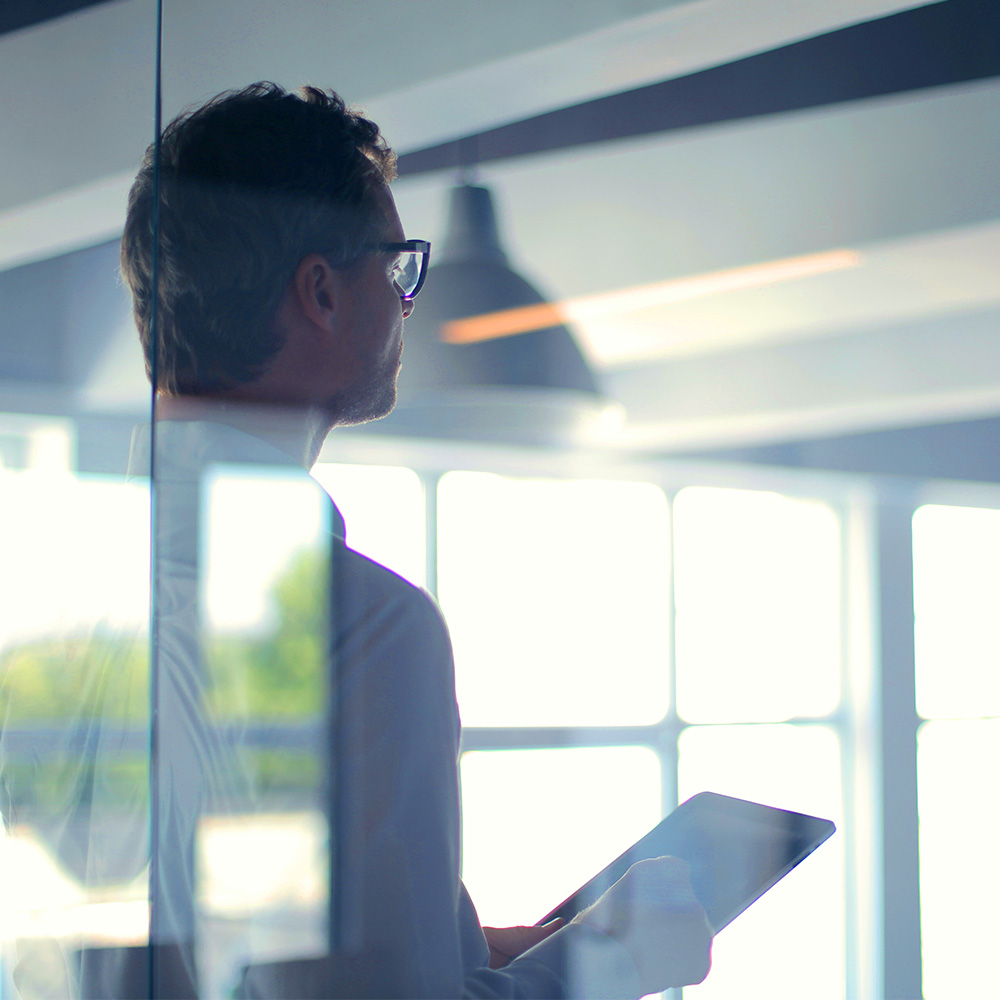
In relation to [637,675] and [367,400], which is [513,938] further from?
[367,400]

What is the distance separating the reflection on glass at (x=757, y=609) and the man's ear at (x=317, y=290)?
340 mm

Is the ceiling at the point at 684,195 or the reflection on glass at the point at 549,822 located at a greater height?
the ceiling at the point at 684,195

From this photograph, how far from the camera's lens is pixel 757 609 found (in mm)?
779

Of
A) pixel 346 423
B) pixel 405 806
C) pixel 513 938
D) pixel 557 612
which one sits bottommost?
pixel 513 938

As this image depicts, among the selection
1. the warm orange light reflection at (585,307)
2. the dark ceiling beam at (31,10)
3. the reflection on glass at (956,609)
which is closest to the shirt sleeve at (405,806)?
the warm orange light reflection at (585,307)

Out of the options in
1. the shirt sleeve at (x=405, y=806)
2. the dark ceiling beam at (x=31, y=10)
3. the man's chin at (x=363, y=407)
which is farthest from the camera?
the dark ceiling beam at (x=31, y=10)

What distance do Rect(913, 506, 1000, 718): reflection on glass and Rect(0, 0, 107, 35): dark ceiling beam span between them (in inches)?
40.0

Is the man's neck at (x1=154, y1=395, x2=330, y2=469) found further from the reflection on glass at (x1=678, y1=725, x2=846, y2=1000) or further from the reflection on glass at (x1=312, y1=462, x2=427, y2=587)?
the reflection on glass at (x1=678, y1=725, x2=846, y2=1000)

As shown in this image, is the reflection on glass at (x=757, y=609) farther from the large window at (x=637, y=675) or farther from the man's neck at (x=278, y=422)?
the man's neck at (x=278, y=422)

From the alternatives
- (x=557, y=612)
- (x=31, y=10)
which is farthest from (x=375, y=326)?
(x=31, y=10)

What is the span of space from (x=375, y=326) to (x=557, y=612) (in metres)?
0.28

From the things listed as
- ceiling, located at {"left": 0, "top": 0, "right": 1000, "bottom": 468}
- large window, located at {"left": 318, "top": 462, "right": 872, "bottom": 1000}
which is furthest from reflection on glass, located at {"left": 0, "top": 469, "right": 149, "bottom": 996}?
large window, located at {"left": 318, "top": 462, "right": 872, "bottom": 1000}

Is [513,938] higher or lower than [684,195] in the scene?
lower

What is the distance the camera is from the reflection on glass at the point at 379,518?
30.2 inches
